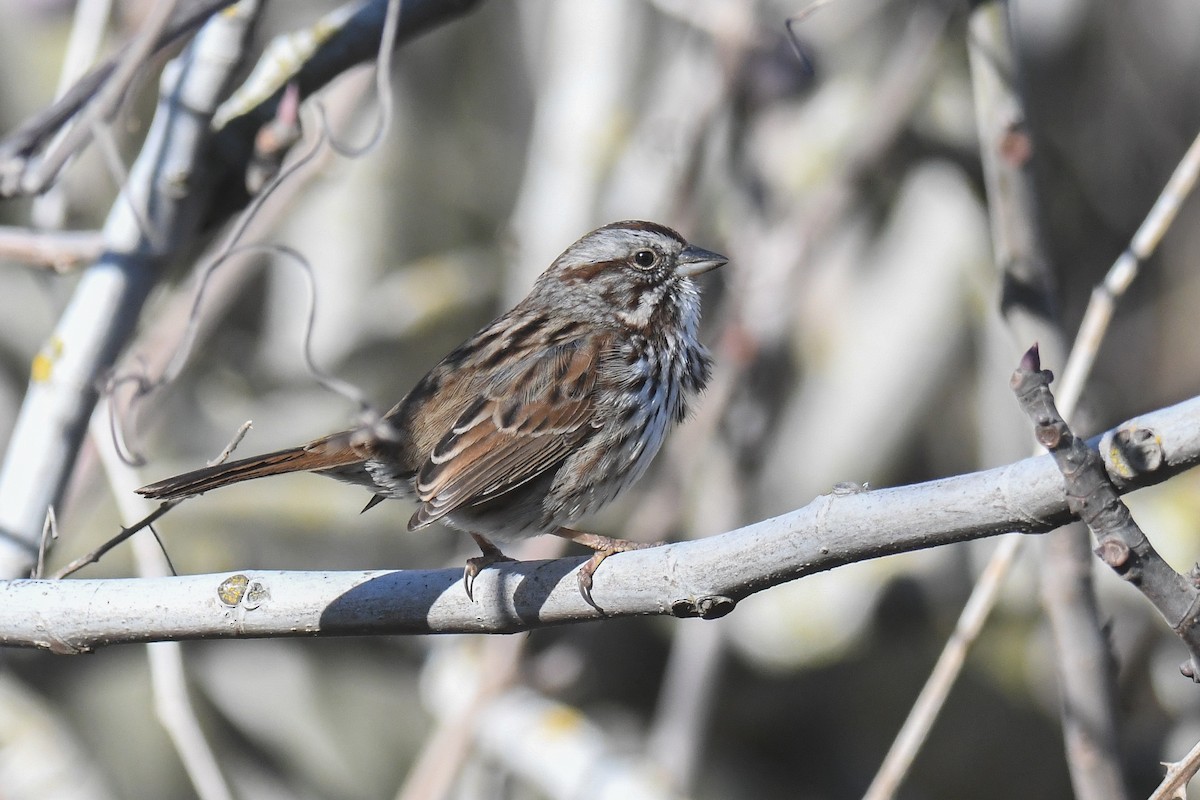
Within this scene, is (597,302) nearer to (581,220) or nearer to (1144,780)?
→ (581,220)

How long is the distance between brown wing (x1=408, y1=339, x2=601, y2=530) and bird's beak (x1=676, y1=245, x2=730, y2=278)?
14.2 inches

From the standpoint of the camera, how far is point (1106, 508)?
4.78 ft

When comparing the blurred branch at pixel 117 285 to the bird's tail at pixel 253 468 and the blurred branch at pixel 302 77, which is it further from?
the bird's tail at pixel 253 468

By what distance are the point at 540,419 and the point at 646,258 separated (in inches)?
24.0

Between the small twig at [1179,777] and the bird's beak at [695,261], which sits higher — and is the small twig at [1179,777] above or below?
below

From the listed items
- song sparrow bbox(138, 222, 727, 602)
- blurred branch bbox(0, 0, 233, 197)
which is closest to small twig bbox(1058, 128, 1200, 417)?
song sparrow bbox(138, 222, 727, 602)

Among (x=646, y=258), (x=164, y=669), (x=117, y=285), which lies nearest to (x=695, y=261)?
(x=646, y=258)

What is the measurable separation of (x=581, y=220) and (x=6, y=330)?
2587 millimetres

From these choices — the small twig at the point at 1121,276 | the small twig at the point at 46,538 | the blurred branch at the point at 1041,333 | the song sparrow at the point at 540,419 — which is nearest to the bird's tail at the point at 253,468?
the song sparrow at the point at 540,419

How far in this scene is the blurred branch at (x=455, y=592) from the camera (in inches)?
65.2

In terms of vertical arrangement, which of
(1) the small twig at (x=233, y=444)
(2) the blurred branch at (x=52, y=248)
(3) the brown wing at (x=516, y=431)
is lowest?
(1) the small twig at (x=233, y=444)

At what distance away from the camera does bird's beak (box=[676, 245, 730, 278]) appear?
326 cm

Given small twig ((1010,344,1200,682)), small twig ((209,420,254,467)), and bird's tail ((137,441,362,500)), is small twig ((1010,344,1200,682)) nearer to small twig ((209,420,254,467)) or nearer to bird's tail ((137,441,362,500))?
small twig ((209,420,254,467))

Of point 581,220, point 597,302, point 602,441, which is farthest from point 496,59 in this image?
point 602,441
